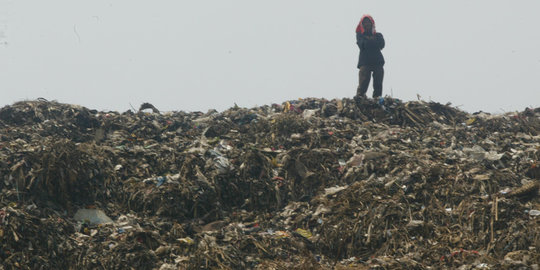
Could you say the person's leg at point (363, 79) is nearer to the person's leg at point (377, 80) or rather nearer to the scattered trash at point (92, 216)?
the person's leg at point (377, 80)

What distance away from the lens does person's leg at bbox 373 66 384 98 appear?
11.3m

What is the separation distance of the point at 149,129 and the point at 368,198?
455cm

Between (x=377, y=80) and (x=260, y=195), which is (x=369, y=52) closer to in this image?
(x=377, y=80)

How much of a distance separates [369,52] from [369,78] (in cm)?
58

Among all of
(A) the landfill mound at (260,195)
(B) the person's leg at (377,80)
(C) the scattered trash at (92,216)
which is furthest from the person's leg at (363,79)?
(C) the scattered trash at (92,216)

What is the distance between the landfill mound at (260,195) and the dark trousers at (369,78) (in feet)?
6.11

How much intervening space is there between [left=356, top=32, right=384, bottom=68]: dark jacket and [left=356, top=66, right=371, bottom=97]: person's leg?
13cm

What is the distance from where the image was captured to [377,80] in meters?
11.4

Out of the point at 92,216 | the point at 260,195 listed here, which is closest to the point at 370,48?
the point at 260,195

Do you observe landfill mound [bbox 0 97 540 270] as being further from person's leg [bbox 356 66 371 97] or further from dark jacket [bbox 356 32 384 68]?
dark jacket [bbox 356 32 384 68]

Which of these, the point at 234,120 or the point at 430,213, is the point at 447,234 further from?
the point at 234,120

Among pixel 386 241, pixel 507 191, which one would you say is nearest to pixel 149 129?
pixel 386 241

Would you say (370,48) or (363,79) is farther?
(363,79)

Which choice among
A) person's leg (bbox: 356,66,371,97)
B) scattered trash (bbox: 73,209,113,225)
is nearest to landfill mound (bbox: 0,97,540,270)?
scattered trash (bbox: 73,209,113,225)
